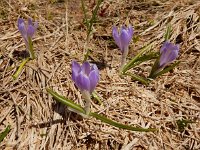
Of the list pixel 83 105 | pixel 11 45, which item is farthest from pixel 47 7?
pixel 83 105

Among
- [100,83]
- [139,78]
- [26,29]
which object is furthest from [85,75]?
[26,29]

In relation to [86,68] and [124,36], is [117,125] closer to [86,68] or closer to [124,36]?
[86,68]

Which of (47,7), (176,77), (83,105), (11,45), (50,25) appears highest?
(47,7)

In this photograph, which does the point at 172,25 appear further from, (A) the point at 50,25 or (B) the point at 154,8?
(A) the point at 50,25

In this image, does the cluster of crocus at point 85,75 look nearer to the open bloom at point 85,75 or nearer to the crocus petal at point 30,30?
the open bloom at point 85,75

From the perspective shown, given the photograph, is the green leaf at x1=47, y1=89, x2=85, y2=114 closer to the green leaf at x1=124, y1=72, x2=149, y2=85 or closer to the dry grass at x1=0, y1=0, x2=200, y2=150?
the dry grass at x1=0, y1=0, x2=200, y2=150

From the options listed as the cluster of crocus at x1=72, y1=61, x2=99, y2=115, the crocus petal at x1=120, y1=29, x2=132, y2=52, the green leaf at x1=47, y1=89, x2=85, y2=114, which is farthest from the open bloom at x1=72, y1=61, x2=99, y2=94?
the crocus petal at x1=120, y1=29, x2=132, y2=52

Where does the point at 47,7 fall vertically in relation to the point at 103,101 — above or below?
above
